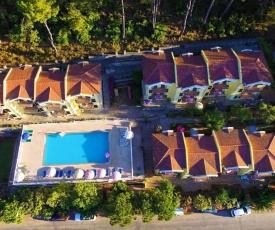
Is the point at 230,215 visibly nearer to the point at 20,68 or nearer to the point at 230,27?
the point at 230,27

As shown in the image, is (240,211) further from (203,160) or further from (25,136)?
(25,136)

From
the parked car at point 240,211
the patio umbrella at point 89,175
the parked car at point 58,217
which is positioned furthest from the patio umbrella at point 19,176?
the parked car at point 240,211

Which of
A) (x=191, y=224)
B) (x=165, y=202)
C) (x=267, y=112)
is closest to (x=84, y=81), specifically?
(x=165, y=202)

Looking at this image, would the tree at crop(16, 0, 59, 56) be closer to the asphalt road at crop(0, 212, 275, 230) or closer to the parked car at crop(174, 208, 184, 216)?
the asphalt road at crop(0, 212, 275, 230)

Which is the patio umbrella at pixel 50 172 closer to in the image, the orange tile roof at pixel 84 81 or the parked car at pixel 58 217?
the parked car at pixel 58 217

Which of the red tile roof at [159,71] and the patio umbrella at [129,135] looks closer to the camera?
the red tile roof at [159,71]

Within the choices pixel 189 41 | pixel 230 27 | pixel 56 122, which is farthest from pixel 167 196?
pixel 230 27

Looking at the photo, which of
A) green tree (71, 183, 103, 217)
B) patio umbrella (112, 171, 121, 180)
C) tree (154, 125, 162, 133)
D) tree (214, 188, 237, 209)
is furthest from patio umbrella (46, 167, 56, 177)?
tree (214, 188, 237, 209)
